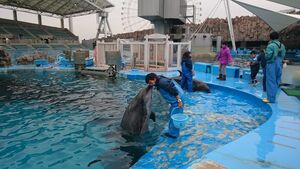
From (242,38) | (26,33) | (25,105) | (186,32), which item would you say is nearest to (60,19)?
(26,33)

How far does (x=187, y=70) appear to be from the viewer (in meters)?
9.61

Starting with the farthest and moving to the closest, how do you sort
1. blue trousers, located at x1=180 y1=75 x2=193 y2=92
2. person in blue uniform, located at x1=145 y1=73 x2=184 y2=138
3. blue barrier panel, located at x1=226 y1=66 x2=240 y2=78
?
blue barrier panel, located at x1=226 y1=66 x2=240 y2=78
blue trousers, located at x1=180 y1=75 x2=193 y2=92
person in blue uniform, located at x1=145 y1=73 x2=184 y2=138

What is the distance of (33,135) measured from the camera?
5.71 meters

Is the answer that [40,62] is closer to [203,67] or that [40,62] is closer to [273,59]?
[203,67]

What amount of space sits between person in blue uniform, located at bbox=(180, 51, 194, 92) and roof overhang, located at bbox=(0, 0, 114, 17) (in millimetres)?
44434

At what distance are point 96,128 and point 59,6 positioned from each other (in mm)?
53721

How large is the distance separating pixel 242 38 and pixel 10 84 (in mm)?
45915

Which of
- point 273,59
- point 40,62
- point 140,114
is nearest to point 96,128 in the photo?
point 140,114

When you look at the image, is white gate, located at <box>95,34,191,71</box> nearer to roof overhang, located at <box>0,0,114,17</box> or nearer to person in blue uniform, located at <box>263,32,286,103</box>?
person in blue uniform, located at <box>263,32,286,103</box>

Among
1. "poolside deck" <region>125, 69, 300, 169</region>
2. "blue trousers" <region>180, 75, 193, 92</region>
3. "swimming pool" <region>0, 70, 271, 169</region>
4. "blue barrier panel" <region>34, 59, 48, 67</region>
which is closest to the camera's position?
"poolside deck" <region>125, 69, 300, 169</region>

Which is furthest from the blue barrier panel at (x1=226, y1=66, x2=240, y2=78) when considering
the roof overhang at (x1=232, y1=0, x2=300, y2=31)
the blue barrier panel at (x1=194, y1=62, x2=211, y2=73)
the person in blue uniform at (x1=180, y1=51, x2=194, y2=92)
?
the roof overhang at (x1=232, y1=0, x2=300, y2=31)

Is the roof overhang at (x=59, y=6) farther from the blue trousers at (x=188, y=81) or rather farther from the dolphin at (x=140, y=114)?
the dolphin at (x=140, y=114)

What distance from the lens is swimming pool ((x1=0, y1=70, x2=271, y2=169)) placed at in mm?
4555

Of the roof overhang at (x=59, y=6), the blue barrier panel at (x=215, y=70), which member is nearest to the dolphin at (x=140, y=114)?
the blue barrier panel at (x=215, y=70)
